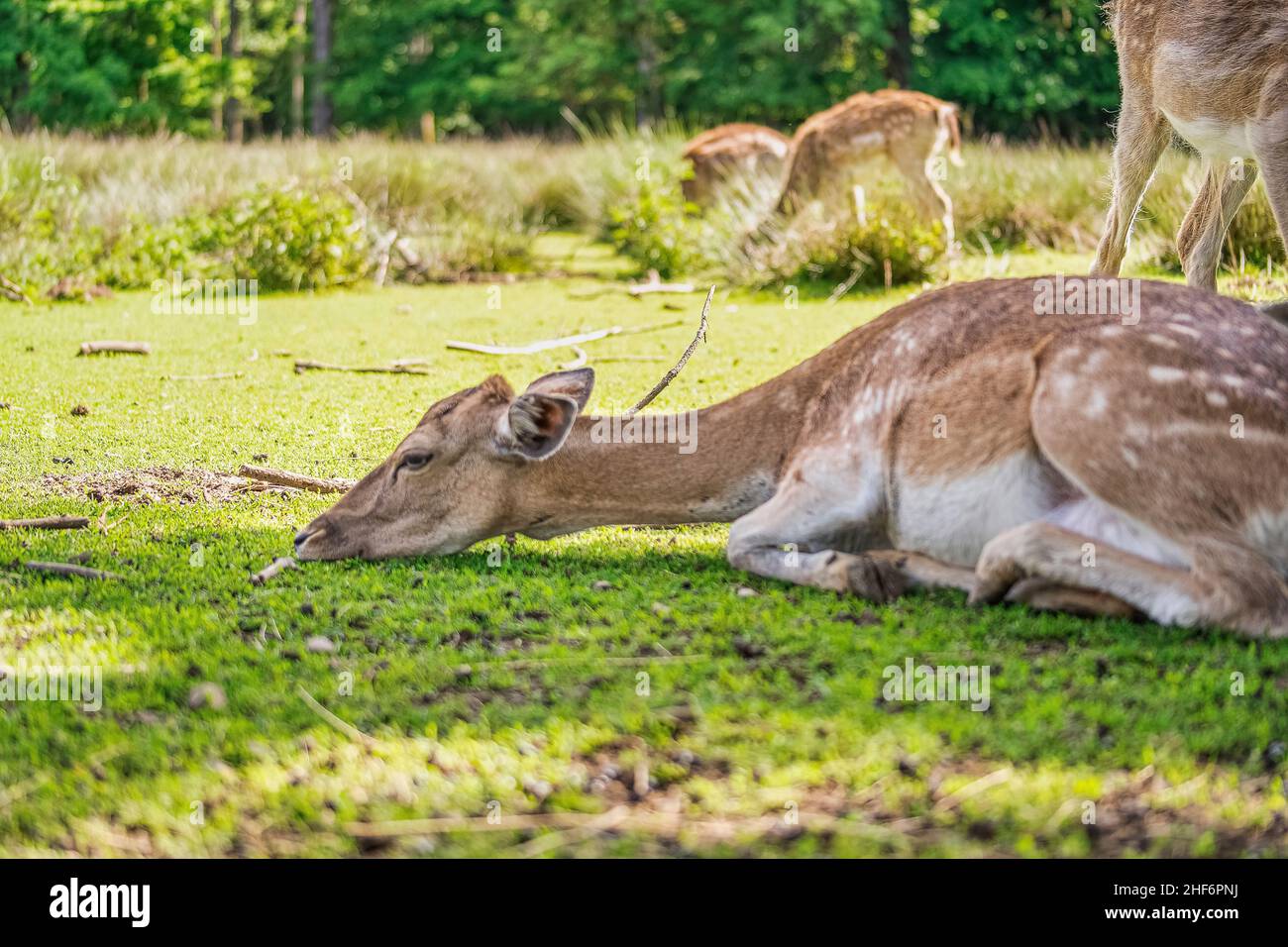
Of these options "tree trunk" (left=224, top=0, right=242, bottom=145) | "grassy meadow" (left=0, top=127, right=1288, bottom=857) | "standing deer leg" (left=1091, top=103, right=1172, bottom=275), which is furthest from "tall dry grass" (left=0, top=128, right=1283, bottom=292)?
"tree trunk" (left=224, top=0, right=242, bottom=145)

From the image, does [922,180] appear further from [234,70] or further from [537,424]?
[234,70]

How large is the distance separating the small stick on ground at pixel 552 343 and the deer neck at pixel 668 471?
3769 millimetres

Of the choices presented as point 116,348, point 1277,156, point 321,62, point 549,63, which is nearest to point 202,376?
point 116,348

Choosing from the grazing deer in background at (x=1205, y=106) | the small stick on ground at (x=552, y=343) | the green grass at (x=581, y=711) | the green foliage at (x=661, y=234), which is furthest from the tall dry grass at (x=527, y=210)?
the green grass at (x=581, y=711)

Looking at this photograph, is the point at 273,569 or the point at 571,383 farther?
the point at 571,383

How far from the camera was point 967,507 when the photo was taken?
4.05 m

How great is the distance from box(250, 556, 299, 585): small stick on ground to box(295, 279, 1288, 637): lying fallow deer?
0.07m

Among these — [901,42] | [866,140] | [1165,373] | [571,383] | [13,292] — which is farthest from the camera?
[901,42]

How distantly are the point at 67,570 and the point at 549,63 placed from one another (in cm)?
3004

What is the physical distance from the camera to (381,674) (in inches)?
139

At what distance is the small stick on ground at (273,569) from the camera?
440cm
